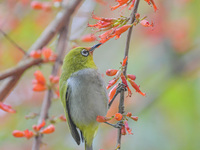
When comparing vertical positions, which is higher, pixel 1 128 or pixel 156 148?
pixel 1 128

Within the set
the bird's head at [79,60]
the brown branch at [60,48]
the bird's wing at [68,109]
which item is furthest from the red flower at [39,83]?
the bird's head at [79,60]

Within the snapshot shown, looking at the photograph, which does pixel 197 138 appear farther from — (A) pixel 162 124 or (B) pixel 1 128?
(B) pixel 1 128

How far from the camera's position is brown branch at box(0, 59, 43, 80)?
3.74 m

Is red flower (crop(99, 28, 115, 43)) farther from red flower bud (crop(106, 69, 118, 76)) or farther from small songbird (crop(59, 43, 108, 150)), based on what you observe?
small songbird (crop(59, 43, 108, 150))

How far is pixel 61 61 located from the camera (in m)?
4.53

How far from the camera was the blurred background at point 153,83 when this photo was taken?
5.82 metres

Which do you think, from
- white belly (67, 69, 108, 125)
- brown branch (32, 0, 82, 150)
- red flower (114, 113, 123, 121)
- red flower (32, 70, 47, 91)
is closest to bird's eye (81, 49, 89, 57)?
white belly (67, 69, 108, 125)

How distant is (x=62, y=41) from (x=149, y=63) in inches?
101

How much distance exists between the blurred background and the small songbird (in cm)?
122

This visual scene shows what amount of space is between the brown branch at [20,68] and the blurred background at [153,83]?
1324 mm

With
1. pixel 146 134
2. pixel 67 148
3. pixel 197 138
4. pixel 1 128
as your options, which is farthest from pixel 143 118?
pixel 1 128

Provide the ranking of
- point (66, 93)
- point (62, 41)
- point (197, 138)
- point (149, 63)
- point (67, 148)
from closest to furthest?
point (66, 93) → point (62, 41) → point (197, 138) → point (67, 148) → point (149, 63)

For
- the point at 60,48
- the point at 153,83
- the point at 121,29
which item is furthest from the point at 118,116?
the point at 153,83

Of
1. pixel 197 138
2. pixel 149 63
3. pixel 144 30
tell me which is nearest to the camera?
pixel 197 138
